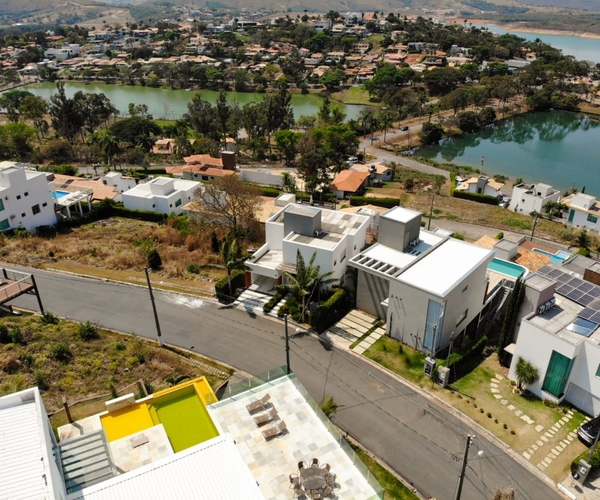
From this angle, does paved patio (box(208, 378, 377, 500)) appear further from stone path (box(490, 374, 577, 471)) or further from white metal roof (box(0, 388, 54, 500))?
stone path (box(490, 374, 577, 471))

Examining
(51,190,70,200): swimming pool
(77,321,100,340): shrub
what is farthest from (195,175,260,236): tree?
(51,190,70,200): swimming pool

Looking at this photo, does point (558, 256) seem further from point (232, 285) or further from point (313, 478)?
point (313, 478)

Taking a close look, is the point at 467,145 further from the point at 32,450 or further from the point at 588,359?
the point at 32,450

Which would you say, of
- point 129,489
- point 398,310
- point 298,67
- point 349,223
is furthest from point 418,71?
point 129,489

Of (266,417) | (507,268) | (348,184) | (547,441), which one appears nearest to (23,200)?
(266,417)

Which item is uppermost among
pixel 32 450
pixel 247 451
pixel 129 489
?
pixel 32 450
